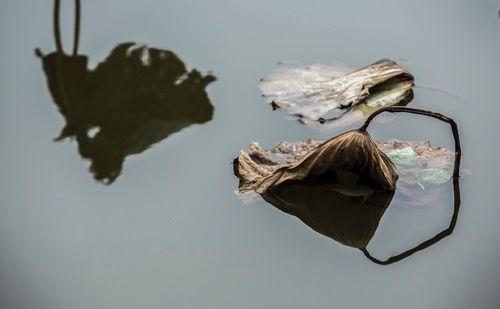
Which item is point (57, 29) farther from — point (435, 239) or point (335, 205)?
point (435, 239)

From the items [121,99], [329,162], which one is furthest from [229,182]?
[121,99]

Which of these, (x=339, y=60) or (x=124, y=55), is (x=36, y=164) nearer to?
(x=124, y=55)

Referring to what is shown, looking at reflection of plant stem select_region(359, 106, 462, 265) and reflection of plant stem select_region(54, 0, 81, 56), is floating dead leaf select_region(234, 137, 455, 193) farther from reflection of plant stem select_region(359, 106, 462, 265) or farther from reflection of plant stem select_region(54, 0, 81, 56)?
reflection of plant stem select_region(54, 0, 81, 56)

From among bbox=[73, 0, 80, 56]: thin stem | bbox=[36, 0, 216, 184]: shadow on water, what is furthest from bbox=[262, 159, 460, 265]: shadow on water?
bbox=[73, 0, 80, 56]: thin stem

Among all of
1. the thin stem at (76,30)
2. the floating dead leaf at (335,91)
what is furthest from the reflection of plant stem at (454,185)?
the thin stem at (76,30)

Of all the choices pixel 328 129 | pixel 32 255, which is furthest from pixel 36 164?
pixel 328 129
